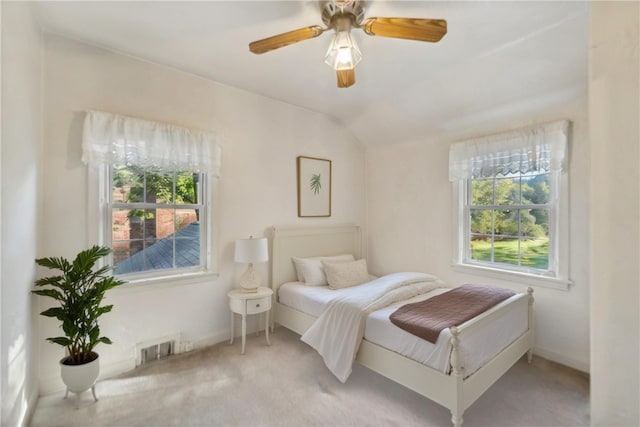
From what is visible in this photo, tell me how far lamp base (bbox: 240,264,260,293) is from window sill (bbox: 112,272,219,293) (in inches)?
11.7

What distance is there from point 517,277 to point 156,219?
351 cm

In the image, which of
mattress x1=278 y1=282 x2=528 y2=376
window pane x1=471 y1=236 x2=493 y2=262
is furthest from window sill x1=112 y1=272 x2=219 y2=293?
window pane x1=471 y1=236 x2=493 y2=262

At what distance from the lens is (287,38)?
1.79 meters

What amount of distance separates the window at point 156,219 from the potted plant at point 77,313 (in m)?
0.41

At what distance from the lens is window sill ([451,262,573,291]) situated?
9.06 feet

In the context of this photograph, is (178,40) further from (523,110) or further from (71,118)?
(523,110)

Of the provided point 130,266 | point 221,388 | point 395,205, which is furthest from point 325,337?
Answer: point 395,205

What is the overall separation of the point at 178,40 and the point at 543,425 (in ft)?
12.2

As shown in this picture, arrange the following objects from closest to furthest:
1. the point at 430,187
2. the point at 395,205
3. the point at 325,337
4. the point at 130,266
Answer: the point at 325,337, the point at 130,266, the point at 430,187, the point at 395,205

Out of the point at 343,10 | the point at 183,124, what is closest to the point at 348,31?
the point at 343,10

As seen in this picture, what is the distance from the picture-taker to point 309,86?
125 inches

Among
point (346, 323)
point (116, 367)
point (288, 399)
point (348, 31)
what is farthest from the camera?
point (116, 367)

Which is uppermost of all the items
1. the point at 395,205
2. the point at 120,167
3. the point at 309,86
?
the point at 309,86

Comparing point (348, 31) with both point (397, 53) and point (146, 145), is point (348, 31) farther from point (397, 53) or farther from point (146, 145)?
point (146, 145)
